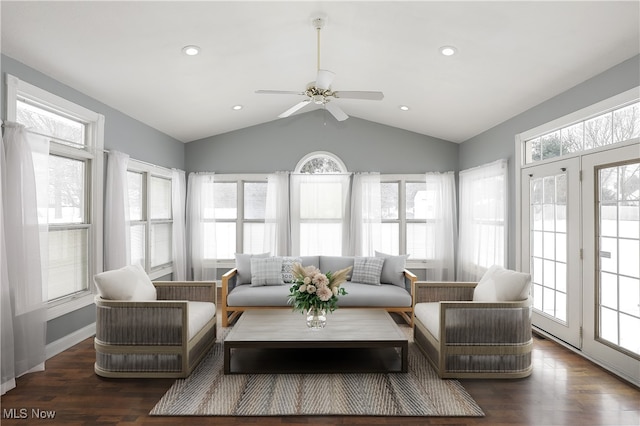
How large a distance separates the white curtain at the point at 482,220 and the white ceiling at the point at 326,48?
910 millimetres

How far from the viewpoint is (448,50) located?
3625 millimetres

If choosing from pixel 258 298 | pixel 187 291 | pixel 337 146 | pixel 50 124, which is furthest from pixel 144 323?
pixel 337 146

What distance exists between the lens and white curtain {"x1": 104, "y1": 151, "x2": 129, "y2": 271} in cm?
448

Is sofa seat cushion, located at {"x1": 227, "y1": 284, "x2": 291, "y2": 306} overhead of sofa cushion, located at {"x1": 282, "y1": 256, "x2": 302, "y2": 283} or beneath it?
beneath

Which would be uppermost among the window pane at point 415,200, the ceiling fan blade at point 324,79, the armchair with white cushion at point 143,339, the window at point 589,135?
the ceiling fan blade at point 324,79

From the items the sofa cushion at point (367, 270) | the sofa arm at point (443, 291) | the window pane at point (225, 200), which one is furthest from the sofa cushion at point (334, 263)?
the window pane at point (225, 200)

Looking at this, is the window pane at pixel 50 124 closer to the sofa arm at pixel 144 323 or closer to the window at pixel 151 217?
the window at pixel 151 217

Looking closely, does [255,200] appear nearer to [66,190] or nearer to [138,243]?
[138,243]

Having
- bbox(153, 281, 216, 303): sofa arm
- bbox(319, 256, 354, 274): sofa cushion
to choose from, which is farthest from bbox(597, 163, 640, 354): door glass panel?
bbox(153, 281, 216, 303): sofa arm

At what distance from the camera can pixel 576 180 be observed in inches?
148

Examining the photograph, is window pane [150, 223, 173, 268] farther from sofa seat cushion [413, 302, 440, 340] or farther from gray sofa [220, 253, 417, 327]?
sofa seat cushion [413, 302, 440, 340]

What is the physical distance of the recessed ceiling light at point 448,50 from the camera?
11.8ft

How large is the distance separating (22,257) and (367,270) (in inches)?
143

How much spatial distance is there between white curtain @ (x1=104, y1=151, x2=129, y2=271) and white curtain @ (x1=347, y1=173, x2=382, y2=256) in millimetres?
3397
